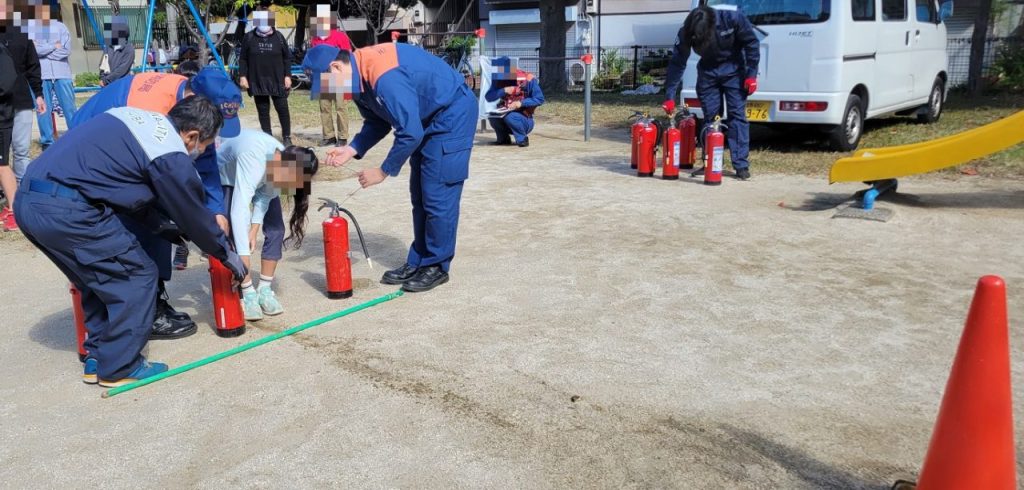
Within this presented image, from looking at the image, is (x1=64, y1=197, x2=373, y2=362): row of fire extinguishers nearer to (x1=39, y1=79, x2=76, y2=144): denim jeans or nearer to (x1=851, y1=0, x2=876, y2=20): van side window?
(x1=39, y1=79, x2=76, y2=144): denim jeans

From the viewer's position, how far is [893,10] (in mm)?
9961

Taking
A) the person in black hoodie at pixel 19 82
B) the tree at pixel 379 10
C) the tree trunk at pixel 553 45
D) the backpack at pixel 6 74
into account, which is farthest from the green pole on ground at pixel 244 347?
the tree at pixel 379 10

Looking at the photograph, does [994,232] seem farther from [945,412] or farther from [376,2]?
[376,2]

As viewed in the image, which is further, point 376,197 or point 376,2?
point 376,2

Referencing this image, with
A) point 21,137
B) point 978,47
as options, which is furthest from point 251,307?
point 978,47

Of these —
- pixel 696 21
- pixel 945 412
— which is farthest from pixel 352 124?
pixel 945 412

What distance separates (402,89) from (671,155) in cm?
453

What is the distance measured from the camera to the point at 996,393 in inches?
97.3

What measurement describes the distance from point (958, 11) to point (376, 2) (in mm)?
18519

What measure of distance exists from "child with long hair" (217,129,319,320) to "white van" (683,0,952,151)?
634cm

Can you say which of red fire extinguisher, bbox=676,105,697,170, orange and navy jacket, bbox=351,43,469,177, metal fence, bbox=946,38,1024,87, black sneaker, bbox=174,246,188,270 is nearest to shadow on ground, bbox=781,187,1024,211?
red fire extinguisher, bbox=676,105,697,170

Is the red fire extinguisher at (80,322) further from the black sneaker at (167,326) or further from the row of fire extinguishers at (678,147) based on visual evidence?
the row of fire extinguishers at (678,147)

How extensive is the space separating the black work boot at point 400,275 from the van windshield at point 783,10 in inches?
233

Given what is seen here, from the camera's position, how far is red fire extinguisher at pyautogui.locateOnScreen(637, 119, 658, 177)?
8.69 metres
